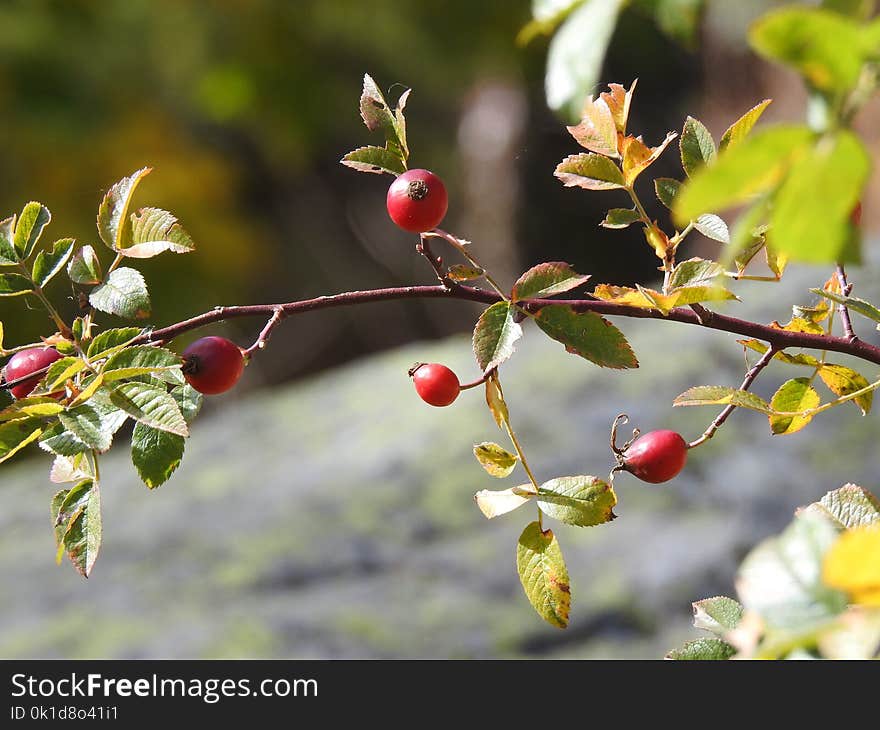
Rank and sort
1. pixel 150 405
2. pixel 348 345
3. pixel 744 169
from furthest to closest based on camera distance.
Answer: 1. pixel 348 345
2. pixel 150 405
3. pixel 744 169

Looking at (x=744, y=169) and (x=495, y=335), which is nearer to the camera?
(x=744, y=169)

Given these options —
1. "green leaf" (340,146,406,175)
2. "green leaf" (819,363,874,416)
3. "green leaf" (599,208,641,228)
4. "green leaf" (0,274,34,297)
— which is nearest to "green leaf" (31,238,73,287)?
"green leaf" (0,274,34,297)

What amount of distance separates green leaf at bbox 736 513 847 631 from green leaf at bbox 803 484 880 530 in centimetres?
12

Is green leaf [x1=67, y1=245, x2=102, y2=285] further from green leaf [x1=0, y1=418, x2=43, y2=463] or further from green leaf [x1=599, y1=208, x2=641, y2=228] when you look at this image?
green leaf [x1=599, y1=208, x2=641, y2=228]

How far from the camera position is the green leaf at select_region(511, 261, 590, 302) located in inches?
15.0

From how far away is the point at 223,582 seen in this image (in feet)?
4.68

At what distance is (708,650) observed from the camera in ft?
1.18

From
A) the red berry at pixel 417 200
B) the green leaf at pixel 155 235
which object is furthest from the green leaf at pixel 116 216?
the red berry at pixel 417 200

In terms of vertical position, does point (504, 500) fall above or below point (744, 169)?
below

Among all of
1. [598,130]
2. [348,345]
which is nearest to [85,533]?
[598,130]

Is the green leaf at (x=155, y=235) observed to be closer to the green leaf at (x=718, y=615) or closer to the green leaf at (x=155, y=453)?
the green leaf at (x=155, y=453)

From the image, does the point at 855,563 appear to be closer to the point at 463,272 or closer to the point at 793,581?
the point at 793,581

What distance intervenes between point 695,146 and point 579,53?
175mm
